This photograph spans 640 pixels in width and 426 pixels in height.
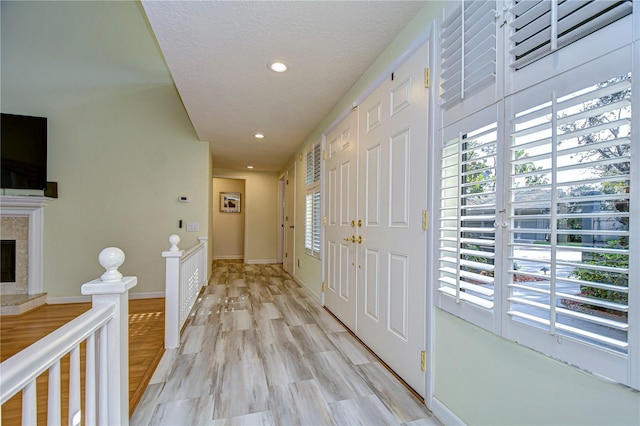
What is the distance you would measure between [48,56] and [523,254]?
18.4 ft

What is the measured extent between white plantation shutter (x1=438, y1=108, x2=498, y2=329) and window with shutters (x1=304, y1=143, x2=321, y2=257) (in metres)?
2.39

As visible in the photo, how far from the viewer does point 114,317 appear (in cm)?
125

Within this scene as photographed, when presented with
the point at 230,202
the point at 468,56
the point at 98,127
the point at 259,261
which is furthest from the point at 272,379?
the point at 230,202

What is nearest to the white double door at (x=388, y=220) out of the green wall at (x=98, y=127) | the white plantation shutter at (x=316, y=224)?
the white plantation shutter at (x=316, y=224)

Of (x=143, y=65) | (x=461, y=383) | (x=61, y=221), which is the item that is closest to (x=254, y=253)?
(x=61, y=221)

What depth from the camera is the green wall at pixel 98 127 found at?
147 inches

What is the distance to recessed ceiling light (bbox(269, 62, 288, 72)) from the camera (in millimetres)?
2264

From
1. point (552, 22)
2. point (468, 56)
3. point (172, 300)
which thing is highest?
point (468, 56)

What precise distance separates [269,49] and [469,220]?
179 cm

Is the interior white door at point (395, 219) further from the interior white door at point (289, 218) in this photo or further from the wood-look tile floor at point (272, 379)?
the interior white door at point (289, 218)

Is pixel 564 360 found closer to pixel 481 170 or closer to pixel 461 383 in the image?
pixel 461 383

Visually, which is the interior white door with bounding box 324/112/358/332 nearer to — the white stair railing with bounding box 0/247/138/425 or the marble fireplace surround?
the white stair railing with bounding box 0/247/138/425

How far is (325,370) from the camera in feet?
6.77

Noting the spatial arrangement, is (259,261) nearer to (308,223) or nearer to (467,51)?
(308,223)
